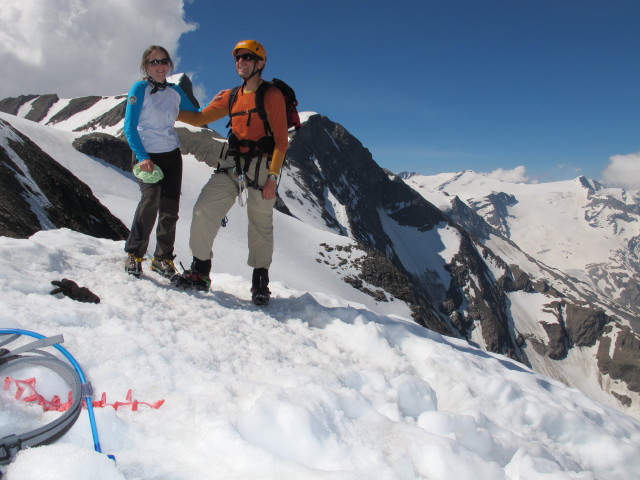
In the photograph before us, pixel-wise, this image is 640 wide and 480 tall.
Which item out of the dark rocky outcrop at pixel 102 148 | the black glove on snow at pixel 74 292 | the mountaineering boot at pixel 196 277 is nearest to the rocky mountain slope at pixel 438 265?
the dark rocky outcrop at pixel 102 148

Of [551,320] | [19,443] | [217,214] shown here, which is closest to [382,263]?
[217,214]

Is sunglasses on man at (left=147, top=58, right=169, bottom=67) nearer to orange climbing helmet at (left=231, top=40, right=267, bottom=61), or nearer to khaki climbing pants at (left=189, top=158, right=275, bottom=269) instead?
orange climbing helmet at (left=231, top=40, right=267, bottom=61)

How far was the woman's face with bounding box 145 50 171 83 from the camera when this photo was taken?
6.50m

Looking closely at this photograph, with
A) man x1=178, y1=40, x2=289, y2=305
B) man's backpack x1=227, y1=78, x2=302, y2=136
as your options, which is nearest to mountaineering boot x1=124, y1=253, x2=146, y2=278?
man x1=178, y1=40, x2=289, y2=305

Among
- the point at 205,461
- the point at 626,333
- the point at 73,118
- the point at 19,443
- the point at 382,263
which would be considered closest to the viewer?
the point at 19,443

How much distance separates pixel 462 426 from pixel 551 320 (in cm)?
20625

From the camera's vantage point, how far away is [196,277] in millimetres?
6988

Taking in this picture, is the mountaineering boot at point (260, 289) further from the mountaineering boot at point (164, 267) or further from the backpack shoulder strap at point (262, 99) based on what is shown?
the backpack shoulder strap at point (262, 99)

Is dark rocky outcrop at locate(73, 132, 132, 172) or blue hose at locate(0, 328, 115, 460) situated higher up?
dark rocky outcrop at locate(73, 132, 132, 172)

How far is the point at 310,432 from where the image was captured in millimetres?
3387

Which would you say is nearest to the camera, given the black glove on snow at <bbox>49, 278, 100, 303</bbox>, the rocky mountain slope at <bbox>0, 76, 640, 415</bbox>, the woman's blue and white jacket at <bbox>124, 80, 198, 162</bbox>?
the black glove on snow at <bbox>49, 278, 100, 303</bbox>

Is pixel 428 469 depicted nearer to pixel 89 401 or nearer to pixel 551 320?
pixel 89 401

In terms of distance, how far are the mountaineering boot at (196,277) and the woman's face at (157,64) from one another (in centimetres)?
302

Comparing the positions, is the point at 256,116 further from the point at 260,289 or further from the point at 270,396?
the point at 270,396
